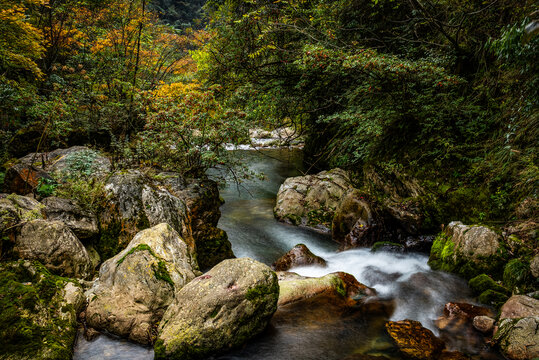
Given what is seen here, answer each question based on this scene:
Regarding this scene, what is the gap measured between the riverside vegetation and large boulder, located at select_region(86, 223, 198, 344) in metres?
0.02

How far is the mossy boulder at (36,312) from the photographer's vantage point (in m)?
2.87

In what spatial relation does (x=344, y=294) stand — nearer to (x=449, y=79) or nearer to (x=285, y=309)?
(x=285, y=309)

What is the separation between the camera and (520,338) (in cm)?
358

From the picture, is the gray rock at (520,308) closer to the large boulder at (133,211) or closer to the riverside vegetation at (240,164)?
the riverside vegetation at (240,164)

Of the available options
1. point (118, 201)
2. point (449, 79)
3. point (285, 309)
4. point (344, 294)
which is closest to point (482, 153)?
point (449, 79)

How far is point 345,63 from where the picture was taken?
6684 mm

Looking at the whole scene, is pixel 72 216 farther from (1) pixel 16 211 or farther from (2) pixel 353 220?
(2) pixel 353 220

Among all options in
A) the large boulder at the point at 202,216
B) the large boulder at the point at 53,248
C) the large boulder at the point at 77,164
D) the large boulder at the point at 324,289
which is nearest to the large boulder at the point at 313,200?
the large boulder at the point at 202,216

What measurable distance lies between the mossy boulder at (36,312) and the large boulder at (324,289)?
3021 mm

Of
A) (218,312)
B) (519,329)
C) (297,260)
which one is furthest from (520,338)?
(297,260)

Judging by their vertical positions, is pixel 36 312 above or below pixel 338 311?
above

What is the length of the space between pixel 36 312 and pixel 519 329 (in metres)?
5.96

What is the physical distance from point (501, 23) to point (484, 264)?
20.3 ft

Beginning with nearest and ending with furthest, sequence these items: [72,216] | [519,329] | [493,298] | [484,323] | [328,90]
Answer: [519,329]
[484,323]
[493,298]
[72,216]
[328,90]
